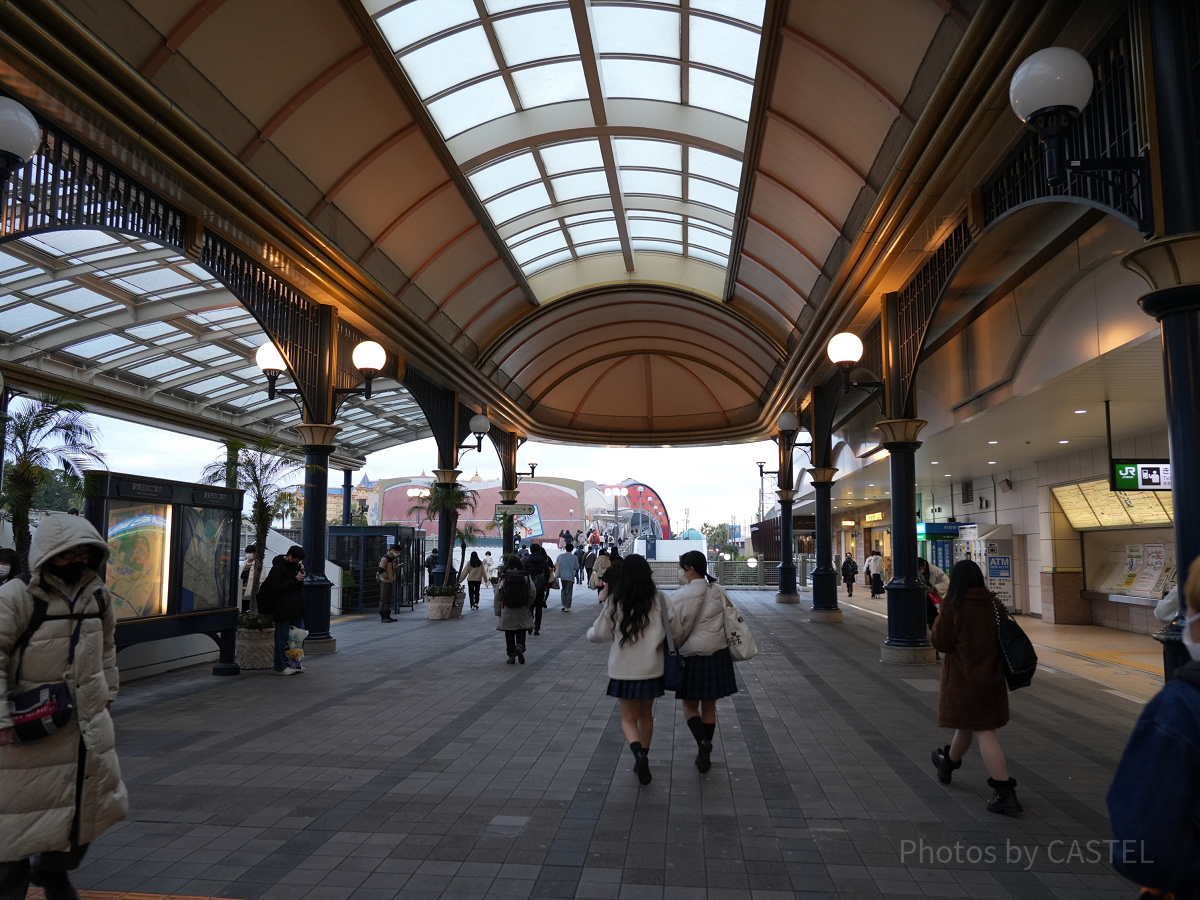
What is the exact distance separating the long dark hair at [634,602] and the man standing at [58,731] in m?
2.98

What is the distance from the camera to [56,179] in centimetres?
649

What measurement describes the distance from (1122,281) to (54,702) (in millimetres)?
9807

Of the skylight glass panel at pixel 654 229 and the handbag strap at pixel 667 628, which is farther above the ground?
the skylight glass panel at pixel 654 229

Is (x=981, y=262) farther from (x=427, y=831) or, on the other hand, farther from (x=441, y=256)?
(x=427, y=831)

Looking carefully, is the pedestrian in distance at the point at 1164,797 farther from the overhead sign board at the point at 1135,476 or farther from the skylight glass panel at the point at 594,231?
the skylight glass panel at the point at 594,231

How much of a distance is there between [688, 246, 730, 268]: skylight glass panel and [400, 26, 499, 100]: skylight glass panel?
7.42 m

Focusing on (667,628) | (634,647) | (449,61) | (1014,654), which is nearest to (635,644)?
(634,647)

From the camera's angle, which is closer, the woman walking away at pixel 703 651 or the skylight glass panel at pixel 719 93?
the woman walking away at pixel 703 651

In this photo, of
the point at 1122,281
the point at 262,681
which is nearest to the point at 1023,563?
the point at 1122,281

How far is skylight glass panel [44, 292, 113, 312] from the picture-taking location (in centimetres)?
1251

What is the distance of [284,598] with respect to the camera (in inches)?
386

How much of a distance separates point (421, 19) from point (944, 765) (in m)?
9.03

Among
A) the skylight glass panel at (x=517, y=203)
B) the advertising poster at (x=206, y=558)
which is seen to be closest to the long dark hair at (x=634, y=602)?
the advertising poster at (x=206, y=558)

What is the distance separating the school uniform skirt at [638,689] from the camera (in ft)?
17.2
